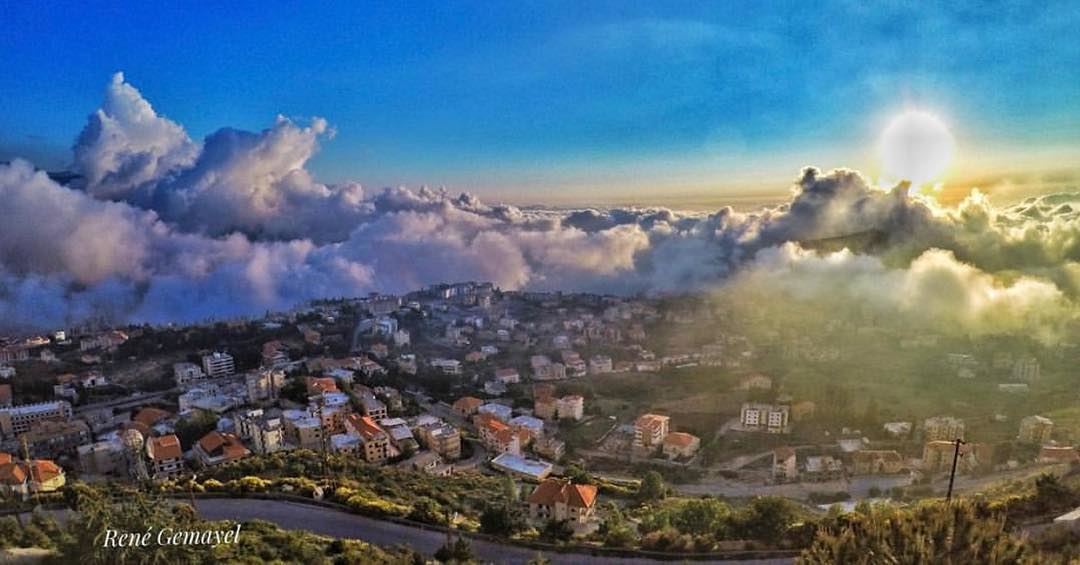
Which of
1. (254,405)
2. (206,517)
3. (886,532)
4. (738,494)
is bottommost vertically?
(738,494)

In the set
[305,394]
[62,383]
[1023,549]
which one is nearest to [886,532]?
[1023,549]

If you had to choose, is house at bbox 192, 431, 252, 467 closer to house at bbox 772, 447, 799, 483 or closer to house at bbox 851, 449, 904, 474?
house at bbox 772, 447, 799, 483

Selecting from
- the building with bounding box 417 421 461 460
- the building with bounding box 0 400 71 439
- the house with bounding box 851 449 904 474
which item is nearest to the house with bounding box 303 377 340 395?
the building with bounding box 417 421 461 460

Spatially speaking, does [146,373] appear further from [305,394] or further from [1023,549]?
[1023,549]

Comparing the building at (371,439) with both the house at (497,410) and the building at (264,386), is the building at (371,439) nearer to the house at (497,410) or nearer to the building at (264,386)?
the house at (497,410)

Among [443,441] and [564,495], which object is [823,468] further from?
[443,441]
